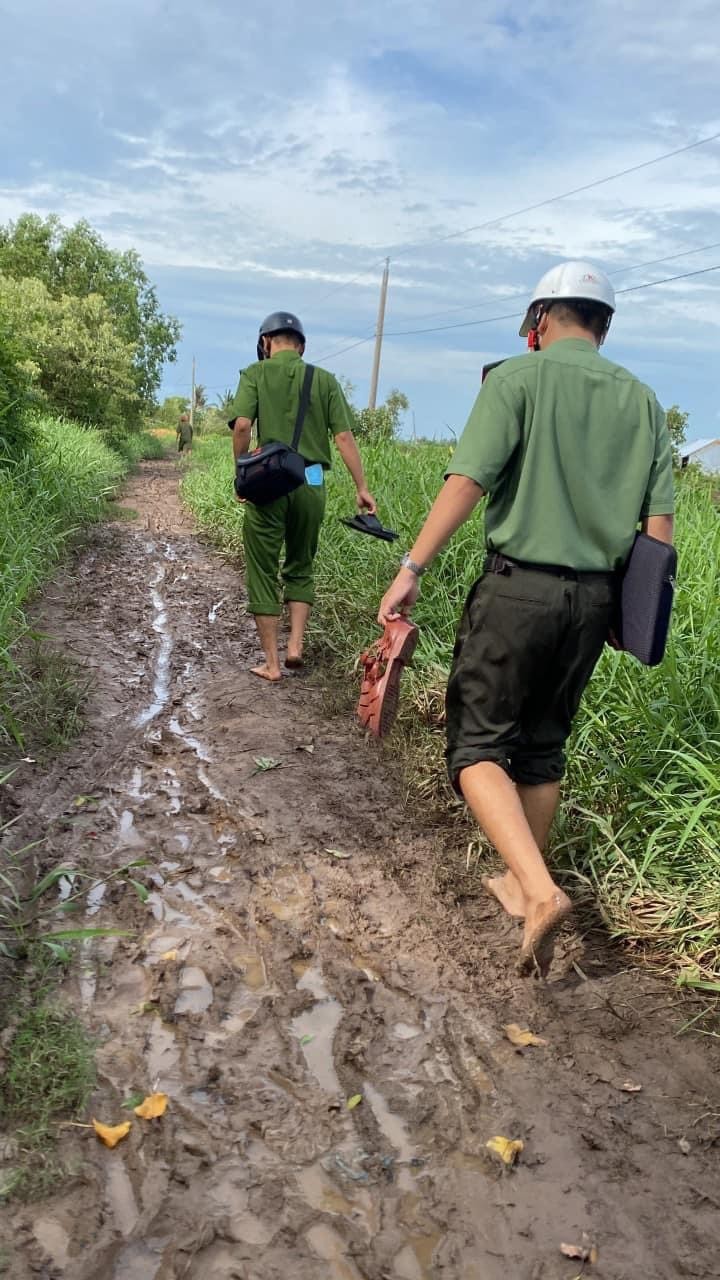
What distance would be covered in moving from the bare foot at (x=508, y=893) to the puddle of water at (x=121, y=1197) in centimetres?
142

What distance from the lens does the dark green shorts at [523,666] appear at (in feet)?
8.75

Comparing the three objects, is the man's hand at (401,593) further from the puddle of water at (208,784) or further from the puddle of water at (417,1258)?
the puddle of water at (417,1258)

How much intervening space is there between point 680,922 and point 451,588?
107 inches

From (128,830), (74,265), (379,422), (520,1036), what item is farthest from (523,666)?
(74,265)

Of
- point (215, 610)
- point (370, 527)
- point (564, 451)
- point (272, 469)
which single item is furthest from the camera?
point (215, 610)

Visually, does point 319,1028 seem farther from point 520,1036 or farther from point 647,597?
point 647,597

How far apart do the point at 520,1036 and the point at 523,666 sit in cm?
102

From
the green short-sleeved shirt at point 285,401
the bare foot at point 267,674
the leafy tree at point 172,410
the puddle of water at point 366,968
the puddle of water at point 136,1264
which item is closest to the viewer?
the puddle of water at point 136,1264

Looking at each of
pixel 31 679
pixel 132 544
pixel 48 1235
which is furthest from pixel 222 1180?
pixel 132 544

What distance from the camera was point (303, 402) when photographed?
17.9 feet

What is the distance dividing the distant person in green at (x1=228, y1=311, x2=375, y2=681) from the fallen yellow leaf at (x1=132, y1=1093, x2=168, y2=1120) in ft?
11.6

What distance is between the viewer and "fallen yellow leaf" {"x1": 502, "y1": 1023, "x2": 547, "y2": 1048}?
2.49 m

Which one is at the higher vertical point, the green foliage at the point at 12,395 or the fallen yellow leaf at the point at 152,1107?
the green foliage at the point at 12,395

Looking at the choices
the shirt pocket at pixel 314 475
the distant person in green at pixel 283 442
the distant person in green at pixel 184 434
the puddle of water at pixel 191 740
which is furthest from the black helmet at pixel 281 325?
the distant person in green at pixel 184 434
